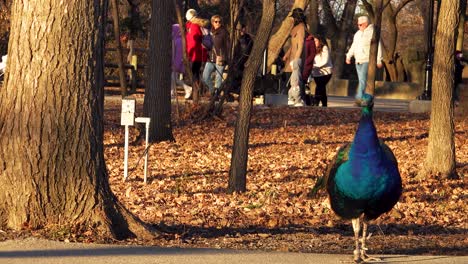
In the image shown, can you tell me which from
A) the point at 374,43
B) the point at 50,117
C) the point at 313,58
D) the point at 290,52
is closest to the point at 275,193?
the point at 50,117

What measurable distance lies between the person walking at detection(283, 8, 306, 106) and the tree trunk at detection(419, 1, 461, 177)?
278 inches

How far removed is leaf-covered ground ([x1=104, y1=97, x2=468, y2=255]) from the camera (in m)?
9.90

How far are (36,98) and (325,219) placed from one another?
3950mm

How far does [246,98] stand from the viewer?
11.7m

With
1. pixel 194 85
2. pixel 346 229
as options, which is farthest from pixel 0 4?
pixel 346 229

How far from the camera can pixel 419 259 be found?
829cm

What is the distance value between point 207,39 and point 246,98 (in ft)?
33.4

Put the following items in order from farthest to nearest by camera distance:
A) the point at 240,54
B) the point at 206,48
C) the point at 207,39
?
the point at 207,39
the point at 206,48
the point at 240,54

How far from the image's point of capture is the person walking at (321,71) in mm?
23123

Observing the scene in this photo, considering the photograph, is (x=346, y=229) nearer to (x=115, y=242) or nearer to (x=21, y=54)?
(x=115, y=242)

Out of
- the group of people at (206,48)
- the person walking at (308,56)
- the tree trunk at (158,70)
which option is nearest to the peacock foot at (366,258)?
the tree trunk at (158,70)

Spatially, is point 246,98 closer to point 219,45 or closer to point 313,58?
point 219,45

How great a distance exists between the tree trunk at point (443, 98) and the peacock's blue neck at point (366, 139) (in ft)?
18.3

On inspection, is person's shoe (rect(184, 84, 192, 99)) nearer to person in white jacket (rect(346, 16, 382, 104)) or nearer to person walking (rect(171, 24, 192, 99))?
person walking (rect(171, 24, 192, 99))
